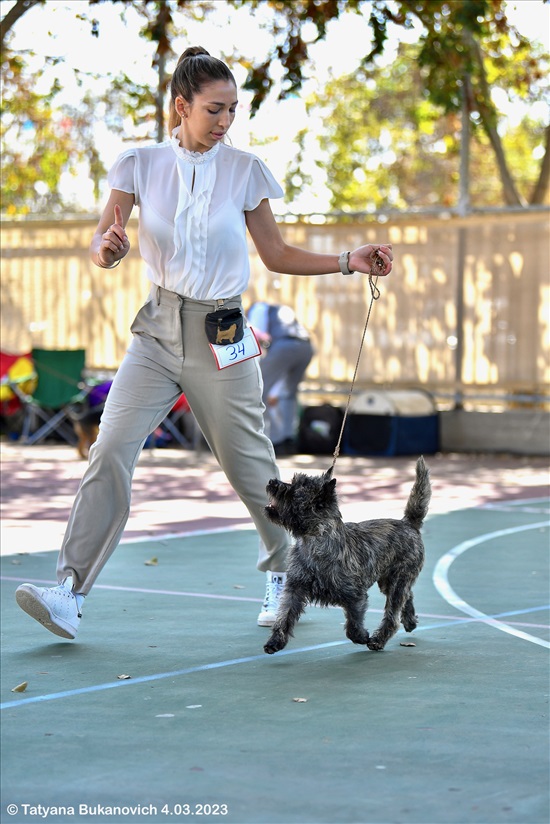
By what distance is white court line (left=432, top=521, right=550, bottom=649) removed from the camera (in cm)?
659

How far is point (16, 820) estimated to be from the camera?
384 centimetres

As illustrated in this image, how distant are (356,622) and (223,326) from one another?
1350 millimetres

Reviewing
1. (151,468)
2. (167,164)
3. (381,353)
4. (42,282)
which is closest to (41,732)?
(167,164)

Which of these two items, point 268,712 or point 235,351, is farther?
point 235,351

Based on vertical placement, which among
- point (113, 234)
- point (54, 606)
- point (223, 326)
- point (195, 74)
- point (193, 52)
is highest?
point (193, 52)

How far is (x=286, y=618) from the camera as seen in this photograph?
591 cm

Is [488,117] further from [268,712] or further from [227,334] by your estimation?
[268,712]

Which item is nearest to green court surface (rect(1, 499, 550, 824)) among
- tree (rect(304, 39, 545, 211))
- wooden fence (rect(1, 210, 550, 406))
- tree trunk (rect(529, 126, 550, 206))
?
wooden fence (rect(1, 210, 550, 406))

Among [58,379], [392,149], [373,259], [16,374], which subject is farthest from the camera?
[392,149]

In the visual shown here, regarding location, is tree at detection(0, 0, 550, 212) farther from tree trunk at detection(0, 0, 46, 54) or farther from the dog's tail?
the dog's tail

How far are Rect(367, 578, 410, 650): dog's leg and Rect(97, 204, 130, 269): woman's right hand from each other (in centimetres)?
181

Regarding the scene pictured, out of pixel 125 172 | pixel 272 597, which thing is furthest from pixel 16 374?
pixel 125 172

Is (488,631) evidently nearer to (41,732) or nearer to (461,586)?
(461,586)

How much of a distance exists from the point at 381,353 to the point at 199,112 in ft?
43.7
